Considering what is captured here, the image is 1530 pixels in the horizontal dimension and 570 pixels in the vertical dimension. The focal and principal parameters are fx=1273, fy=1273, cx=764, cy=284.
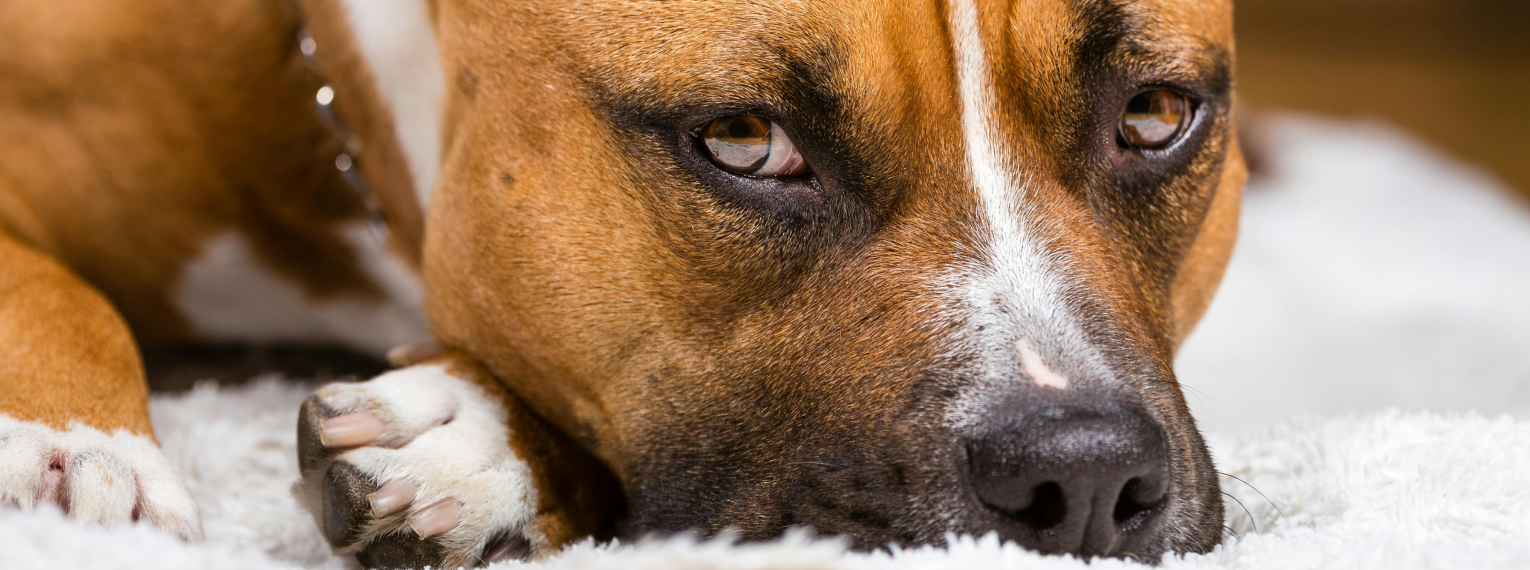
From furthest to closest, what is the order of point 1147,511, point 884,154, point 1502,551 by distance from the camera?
point 884,154 → point 1147,511 → point 1502,551

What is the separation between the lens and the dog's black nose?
1.44 meters

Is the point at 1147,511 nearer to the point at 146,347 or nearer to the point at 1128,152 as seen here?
the point at 1128,152

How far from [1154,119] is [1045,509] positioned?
2.41 feet

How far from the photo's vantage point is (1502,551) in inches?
56.1

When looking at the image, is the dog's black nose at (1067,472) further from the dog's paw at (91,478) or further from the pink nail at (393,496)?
the dog's paw at (91,478)

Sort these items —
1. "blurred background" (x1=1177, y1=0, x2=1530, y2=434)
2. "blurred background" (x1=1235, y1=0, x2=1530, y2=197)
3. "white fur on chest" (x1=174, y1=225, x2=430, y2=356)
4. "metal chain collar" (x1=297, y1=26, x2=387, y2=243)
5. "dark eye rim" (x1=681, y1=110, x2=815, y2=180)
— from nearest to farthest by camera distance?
"dark eye rim" (x1=681, y1=110, x2=815, y2=180) → "metal chain collar" (x1=297, y1=26, x2=387, y2=243) → "white fur on chest" (x1=174, y1=225, x2=430, y2=356) → "blurred background" (x1=1177, y1=0, x2=1530, y2=434) → "blurred background" (x1=1235, y1=0, x2=1530, y2=197)

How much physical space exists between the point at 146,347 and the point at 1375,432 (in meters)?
2.30

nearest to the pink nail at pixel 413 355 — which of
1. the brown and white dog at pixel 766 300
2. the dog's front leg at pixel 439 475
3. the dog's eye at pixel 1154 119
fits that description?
the brown and white dog at pixel 766 300

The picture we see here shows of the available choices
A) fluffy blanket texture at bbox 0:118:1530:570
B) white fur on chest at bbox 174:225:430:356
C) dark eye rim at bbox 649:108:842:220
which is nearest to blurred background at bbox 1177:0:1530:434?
fluffy blanket texture at bbox 0:118:1530:570

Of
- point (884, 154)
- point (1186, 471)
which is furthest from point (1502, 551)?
point (884, 154)

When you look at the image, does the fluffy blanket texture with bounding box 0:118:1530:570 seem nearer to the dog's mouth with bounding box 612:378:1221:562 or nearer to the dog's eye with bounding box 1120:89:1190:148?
the dog's mouth with bounding box 612:378:1221:562

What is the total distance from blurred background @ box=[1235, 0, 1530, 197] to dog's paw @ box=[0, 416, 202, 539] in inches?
207

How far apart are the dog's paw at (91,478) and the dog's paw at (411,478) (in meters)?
0.17

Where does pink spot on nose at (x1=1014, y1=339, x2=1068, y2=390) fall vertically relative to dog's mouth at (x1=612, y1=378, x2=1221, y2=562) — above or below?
above
